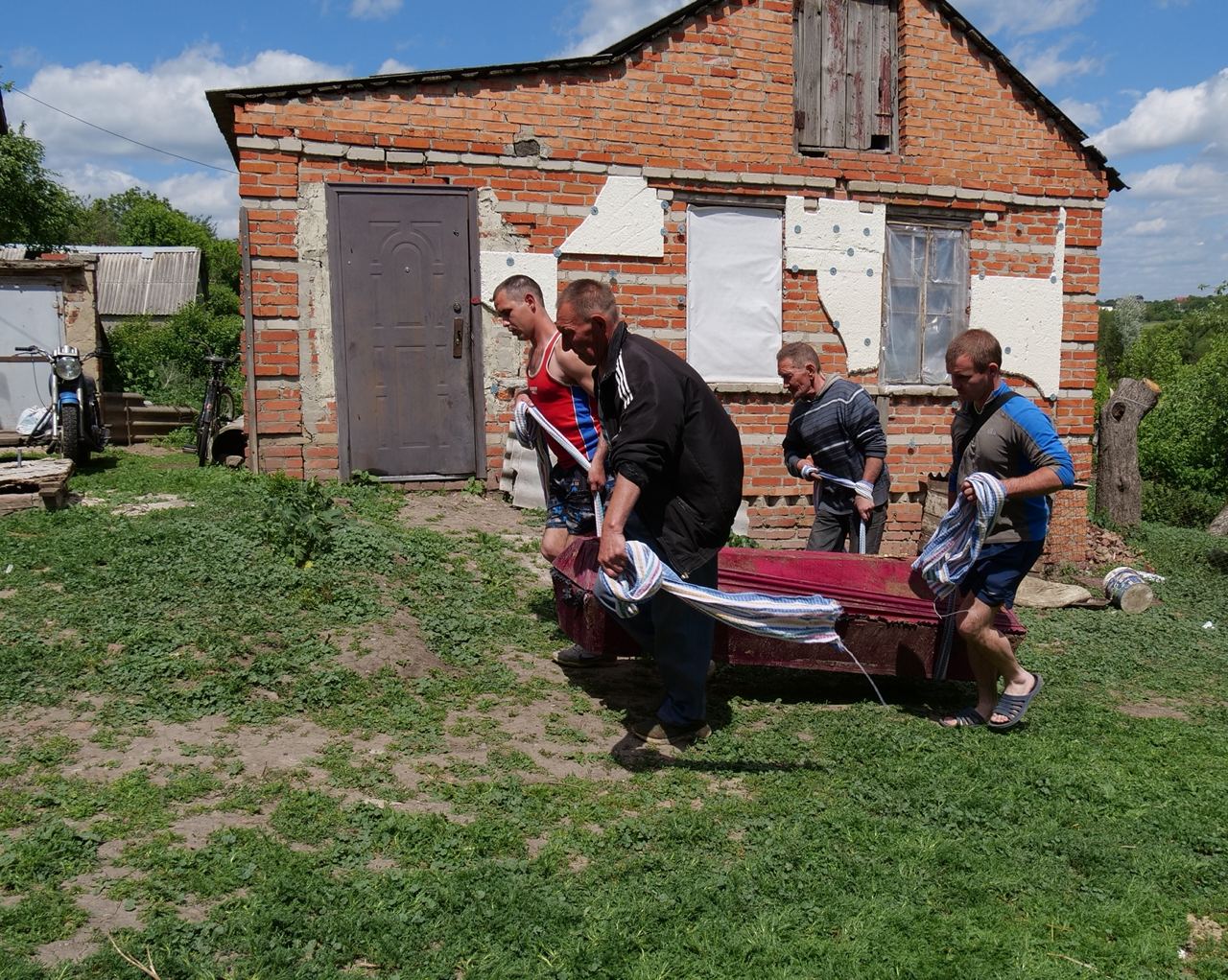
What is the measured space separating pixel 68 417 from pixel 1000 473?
9.95 m

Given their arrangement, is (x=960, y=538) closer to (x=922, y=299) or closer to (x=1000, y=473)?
(x=1000, y=473)

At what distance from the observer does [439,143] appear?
350 inches

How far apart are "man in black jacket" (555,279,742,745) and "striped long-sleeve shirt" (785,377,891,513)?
2133 millimetres

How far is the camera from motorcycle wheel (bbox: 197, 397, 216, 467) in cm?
1143

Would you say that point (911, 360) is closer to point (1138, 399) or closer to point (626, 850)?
point (1138, 399)

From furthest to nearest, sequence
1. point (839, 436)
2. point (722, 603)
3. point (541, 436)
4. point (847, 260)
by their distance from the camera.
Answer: point (847, 260)
point (839, 436)
point (541, 436)
point (722, 603)

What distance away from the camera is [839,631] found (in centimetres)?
523

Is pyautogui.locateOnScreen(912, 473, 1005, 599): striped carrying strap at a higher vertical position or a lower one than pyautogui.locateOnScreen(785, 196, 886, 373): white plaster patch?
lower

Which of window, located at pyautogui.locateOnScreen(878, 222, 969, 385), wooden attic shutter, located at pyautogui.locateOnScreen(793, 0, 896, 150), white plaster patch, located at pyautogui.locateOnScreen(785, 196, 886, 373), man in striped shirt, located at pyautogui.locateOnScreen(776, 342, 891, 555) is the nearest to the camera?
man in striped shirt, located at pyautogui.locateOnScreen(776, 342, 891, 555)

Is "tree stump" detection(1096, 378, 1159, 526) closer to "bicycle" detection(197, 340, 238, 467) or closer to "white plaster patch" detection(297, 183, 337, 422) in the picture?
"white plaster patch" detection(297, 183, 337, 422)

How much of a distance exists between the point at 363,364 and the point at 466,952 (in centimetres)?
674

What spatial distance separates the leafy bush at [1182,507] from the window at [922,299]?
739 centimetres

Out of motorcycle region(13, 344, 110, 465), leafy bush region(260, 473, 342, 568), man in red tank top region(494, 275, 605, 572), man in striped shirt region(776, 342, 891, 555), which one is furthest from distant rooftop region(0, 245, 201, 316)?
man in striped shirt region(776, 342, 891, 555)

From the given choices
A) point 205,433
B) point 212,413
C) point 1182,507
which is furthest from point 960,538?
point 1182,507
